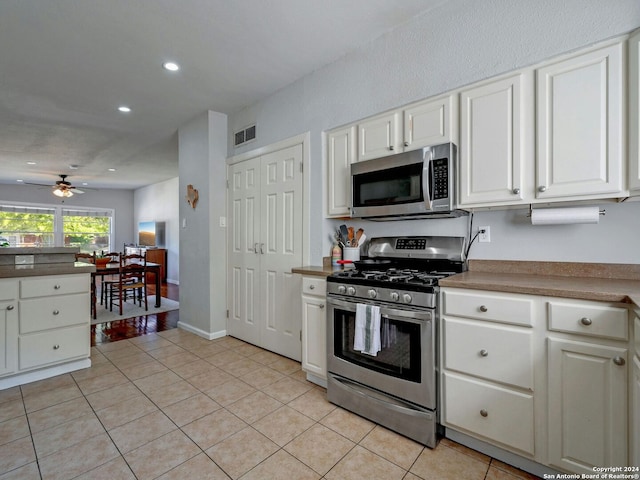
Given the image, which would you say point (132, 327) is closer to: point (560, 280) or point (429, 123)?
point (429, 123)

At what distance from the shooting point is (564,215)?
1708mm

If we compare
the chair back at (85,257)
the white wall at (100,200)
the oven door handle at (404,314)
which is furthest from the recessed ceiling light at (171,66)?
the white wall at (100,200)

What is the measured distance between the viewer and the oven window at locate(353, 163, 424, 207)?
208 centimetres

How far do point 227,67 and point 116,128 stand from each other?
2497 millimetres

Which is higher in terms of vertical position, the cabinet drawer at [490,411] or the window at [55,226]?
the window at [55,226]

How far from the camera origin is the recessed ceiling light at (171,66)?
8.82ft

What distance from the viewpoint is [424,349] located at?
1741mm

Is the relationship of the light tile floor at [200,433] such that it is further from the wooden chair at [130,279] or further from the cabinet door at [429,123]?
the wooden chair at [130,279]

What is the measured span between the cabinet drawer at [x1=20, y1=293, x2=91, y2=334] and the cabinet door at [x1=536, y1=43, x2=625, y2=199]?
11.5ft

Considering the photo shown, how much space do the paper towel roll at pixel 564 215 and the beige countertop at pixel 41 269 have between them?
3401 millimetres

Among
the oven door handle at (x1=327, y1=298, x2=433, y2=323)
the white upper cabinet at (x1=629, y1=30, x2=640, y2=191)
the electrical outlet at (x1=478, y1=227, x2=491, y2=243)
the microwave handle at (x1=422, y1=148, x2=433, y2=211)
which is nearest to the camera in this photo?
the white upper cabinet at (x1=629, y1=30, x2=640, y2=191)

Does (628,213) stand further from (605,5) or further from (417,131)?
(417,131)

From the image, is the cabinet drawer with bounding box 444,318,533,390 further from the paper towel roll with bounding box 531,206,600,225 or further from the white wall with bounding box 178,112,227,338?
the white wall with bounding box 178,112,227,338

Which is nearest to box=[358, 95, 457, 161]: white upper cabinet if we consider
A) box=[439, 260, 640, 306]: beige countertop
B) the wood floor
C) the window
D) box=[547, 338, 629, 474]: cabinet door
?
box=[439, 260, 640, 306]: beige countertop
